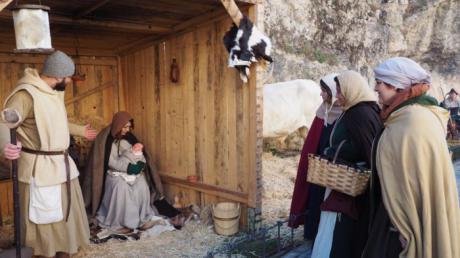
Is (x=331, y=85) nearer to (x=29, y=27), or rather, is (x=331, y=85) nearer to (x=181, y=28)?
(x=29, y=27)

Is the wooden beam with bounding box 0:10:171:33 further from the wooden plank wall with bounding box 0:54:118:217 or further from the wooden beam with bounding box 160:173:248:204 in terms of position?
the wooden beam with bounding box 160:173:248:204

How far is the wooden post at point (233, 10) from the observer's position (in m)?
3.86

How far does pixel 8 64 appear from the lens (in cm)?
526

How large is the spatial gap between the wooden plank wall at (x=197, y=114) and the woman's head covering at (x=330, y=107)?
3.10ft

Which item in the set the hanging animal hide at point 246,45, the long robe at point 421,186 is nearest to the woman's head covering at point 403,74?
the long robe at point 421,186

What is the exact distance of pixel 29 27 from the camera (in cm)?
276

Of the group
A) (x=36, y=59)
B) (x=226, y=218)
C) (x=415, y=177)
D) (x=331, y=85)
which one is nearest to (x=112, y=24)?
(x=36, y=59)

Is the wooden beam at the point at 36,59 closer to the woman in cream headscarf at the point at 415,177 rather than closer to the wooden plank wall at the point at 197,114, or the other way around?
the wooden plank wall at the point at 197,114

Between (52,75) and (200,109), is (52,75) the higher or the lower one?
the higher one

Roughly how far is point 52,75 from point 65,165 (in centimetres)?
79

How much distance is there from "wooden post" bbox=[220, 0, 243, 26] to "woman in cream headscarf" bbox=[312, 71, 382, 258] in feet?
4.83

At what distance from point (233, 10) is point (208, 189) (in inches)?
88.7

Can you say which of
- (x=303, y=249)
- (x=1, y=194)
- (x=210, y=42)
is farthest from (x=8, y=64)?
(x=303, y=249)

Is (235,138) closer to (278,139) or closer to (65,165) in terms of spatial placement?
(65,165)
